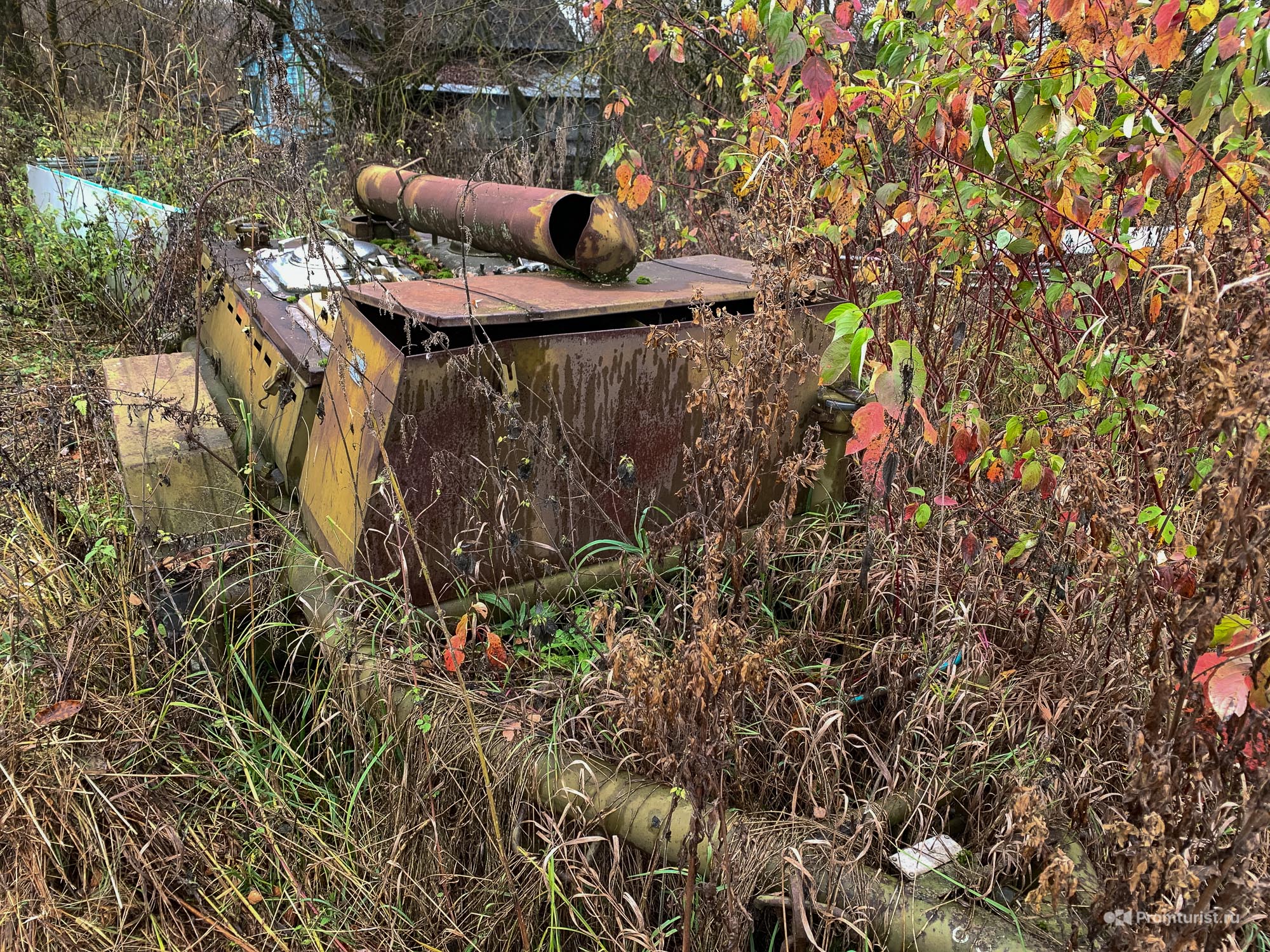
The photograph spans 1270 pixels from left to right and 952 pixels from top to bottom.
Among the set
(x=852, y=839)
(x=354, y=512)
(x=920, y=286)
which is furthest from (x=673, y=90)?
(x=852, y=839)

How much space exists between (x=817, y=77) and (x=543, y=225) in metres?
0.78

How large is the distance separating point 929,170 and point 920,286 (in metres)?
0.34

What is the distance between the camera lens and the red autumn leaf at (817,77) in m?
1.91

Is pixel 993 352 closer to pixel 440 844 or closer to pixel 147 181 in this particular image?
pixel 440 844

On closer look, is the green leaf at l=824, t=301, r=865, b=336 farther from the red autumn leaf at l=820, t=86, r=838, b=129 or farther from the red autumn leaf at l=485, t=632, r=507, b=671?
the red autumn leaf at l=485, t=632, r=507, b=671

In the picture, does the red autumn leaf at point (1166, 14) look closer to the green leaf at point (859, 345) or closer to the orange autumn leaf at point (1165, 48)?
the orange autumn leaf at point (1165, 48)

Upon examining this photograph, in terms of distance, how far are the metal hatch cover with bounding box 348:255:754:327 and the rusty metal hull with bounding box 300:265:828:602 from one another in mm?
62

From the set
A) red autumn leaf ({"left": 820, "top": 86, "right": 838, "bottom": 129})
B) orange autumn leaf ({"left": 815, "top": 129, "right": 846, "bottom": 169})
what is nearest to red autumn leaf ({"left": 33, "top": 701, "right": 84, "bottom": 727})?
red autumn leaf ({"left": 820, "top": 86, "right": 838, "bottom": 129})

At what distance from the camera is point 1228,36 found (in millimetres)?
1568

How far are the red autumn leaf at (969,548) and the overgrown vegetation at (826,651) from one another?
Result: 7cm

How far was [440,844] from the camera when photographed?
6.40ft

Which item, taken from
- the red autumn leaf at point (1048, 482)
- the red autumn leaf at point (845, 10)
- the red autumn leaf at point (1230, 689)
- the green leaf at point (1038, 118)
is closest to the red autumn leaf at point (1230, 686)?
the red autumn leaf at point (1230, 689)

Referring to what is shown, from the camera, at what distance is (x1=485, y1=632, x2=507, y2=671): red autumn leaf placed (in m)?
1.97

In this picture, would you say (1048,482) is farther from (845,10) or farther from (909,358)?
(845,10)
